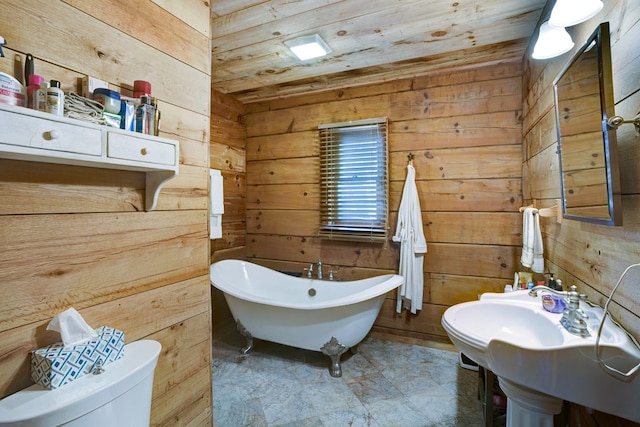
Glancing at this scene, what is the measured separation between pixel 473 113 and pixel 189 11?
7.23 ft

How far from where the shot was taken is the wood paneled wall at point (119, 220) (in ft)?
2.82

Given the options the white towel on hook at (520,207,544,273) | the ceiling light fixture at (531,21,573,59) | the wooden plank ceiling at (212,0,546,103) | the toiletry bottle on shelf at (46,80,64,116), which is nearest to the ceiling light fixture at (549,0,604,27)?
the ceiling light fixture at (531,21,573,59)

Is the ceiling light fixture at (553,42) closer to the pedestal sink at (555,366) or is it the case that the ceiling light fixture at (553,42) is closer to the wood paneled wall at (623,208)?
the wood paneled wall at (623,208)

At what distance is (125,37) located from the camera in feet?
3.67

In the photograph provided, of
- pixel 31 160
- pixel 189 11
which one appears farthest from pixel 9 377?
pixel 189 11

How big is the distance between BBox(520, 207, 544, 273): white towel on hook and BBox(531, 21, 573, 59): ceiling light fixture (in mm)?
819

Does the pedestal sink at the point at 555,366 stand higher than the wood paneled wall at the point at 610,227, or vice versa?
the wood paneled wall at the point at 610,227

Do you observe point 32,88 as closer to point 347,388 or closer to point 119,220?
point 119,220

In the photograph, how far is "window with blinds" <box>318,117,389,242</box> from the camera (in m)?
2.79

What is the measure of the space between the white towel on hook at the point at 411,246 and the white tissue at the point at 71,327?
7.20ft

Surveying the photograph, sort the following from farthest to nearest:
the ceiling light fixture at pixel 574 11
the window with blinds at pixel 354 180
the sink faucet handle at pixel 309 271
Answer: the sink faucet handle at pixel 309 271
the window with blinds at pixel 354 180
the ceiling light fixture at pixel 574 11

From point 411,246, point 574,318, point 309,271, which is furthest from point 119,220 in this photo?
point 411,246

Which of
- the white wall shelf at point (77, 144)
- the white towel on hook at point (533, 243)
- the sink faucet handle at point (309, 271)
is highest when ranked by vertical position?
the white wall shelf at point (77, 144)

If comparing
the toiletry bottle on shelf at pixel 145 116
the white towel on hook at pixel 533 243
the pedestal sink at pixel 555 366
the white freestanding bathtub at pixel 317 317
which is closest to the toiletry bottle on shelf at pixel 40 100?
the toiletry bottle on shelf at pixel 145 116
